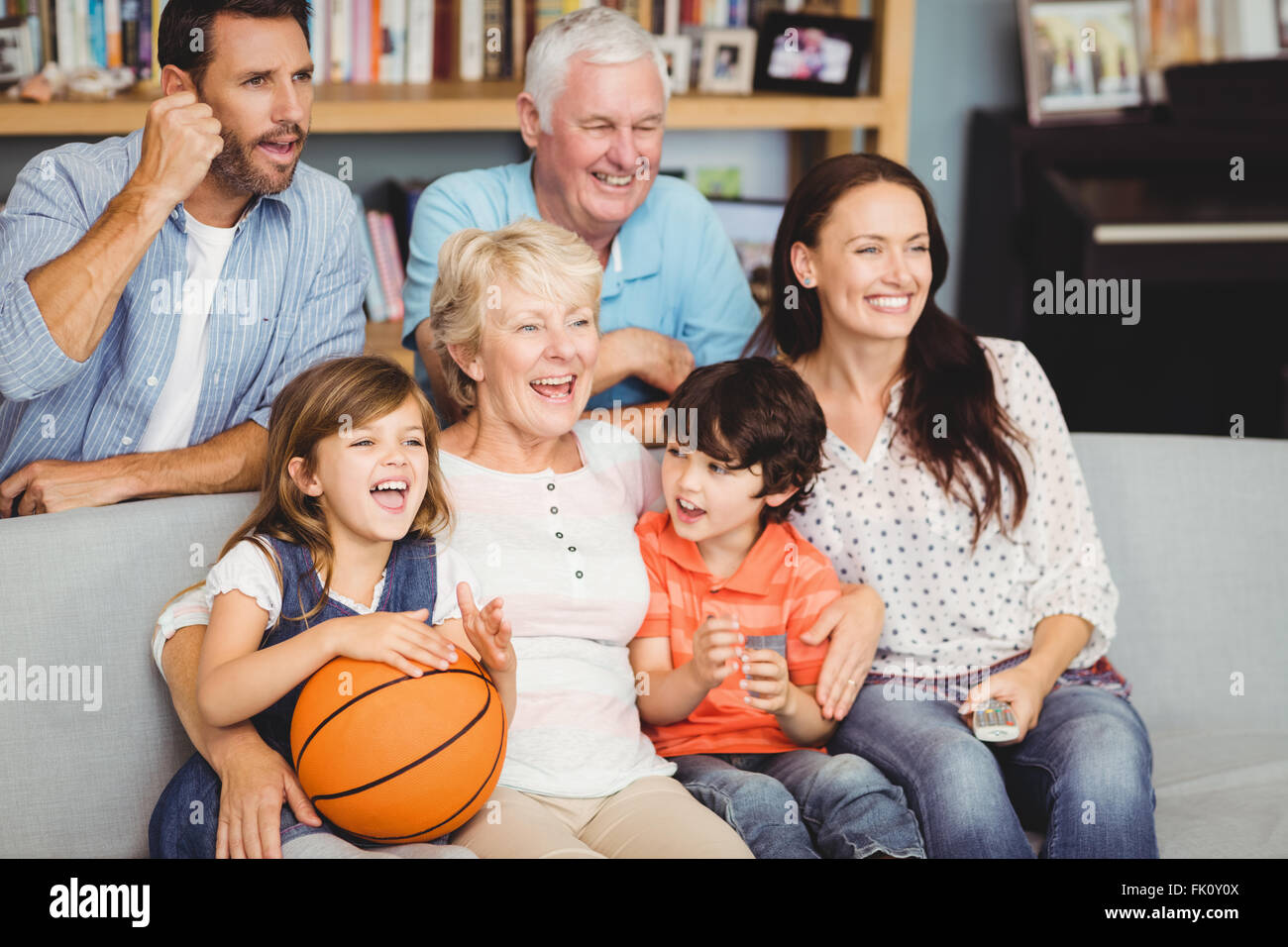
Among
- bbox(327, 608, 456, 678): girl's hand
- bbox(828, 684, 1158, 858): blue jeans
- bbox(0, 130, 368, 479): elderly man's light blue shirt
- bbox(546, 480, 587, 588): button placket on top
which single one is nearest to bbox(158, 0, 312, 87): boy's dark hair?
bbox(0, 130, 368, 479): elderly man's light blue shirt

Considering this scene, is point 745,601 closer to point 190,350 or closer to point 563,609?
point 563,609

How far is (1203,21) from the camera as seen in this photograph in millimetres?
3365

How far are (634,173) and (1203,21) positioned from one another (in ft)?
6.63

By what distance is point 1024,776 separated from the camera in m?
1.75

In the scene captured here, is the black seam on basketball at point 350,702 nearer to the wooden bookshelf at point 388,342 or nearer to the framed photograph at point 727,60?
the wooden bookshelf at point 388,342

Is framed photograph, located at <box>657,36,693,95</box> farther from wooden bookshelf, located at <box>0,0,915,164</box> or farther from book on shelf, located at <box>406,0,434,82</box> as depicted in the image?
book on shelf, located at <box>406,0,434,82</box>

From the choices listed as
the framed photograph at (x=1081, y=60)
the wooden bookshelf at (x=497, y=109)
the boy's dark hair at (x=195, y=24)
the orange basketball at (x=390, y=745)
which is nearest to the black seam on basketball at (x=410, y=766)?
the orange basketball at (x=390, y=745)

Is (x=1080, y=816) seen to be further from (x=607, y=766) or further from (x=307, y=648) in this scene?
(x=307, y=648)

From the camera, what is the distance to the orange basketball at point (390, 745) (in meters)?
1.41

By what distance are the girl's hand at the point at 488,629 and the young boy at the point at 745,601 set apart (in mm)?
271

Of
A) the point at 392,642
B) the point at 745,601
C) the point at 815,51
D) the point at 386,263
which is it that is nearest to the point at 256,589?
the point at 392,642

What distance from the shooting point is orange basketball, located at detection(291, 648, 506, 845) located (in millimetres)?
1409
